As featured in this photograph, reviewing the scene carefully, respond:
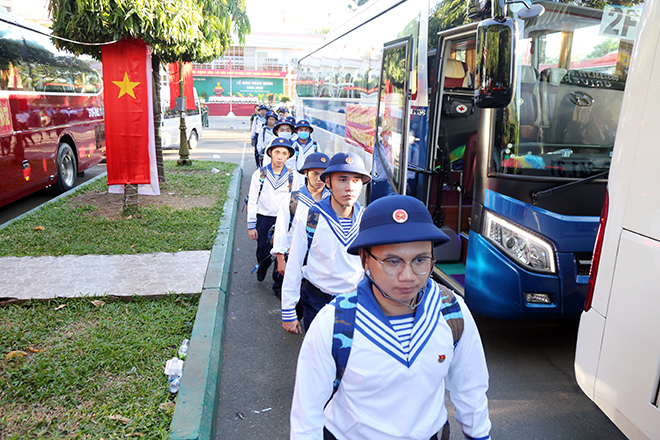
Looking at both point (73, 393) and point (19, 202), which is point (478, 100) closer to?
point (73, 393)

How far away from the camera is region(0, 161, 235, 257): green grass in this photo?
7.19 m

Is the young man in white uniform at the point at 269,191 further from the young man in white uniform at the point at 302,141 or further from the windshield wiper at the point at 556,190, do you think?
the young man in white uniform at the point at 302,141

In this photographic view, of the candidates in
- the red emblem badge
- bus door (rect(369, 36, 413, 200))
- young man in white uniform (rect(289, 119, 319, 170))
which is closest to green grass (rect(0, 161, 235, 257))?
young man in white uniform (rect(289, 119, 319, 170))

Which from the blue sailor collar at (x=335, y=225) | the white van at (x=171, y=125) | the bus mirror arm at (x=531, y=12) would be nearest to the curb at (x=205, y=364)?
the blue sailor collar at (x=335, y=225)

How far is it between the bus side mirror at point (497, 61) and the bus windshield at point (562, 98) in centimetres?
61

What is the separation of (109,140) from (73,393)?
5642 millimetres

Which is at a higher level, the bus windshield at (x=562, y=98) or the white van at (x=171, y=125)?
the bus windshield at (x=562, y=98)

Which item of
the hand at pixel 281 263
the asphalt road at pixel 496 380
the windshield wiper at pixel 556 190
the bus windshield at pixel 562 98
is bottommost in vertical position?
the asphalt road at pixel 496 380

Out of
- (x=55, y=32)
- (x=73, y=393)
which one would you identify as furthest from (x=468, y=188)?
(x=55, y=32)

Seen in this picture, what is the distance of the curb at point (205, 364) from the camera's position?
337 centimetres

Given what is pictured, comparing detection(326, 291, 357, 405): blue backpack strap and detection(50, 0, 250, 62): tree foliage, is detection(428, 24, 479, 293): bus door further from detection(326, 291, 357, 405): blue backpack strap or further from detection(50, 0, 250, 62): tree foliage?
detection(50, 0, 250, 62): tree foliage

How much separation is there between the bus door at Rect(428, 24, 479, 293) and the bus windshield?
2.93 ft

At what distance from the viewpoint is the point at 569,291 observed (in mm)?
4016

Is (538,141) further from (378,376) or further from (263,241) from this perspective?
(263,241)
